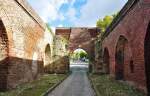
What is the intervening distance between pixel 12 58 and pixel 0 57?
0.59 meters

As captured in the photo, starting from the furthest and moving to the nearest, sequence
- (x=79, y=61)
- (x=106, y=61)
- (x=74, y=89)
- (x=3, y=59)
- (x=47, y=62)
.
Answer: (x=79, y=61), (x=47, y=62), (x=106, y=61), (x=74, y=89), (x=3, y=59)

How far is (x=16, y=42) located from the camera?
11.1 m

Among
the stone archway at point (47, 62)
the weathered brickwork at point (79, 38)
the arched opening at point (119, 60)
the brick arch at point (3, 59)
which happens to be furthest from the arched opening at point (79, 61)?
the brick arch at point (3, 59)

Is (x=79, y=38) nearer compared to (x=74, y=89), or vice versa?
(x=74, y=89)

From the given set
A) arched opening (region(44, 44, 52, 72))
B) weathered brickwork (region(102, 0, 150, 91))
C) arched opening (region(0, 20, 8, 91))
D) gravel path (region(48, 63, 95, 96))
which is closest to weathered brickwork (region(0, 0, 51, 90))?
arched opening (region(0, 20, 8, 91))

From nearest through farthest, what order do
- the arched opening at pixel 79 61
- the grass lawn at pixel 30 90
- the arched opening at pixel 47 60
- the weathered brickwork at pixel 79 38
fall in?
1. the grass lawn at pixel 30 90
2. the arched opening at pixel 47 60
3. the weathered brickwork at pixel 79 38
4. the arched opening at pixel 79 61

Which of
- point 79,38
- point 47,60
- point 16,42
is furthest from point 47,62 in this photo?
point 16,42

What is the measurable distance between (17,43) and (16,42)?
0.16 meters

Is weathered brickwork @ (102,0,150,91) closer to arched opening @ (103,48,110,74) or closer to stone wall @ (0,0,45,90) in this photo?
stone wall @ (0,0,45,90)

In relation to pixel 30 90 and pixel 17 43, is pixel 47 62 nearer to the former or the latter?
pixel 17 43

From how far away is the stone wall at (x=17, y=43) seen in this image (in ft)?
33.2

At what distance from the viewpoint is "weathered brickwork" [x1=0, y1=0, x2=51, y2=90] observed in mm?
10064

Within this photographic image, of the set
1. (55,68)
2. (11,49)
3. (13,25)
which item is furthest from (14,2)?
(55,68)

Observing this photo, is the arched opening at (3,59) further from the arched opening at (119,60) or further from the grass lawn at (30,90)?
the arched opening at (119,60)
